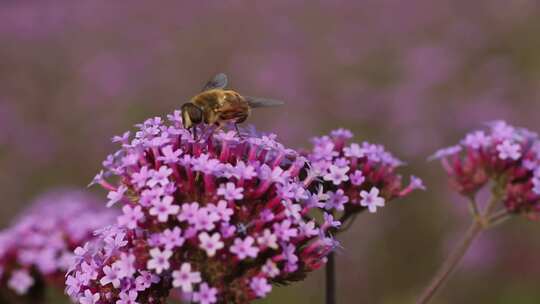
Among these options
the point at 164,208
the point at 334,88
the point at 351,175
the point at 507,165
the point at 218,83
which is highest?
the point at 334,88

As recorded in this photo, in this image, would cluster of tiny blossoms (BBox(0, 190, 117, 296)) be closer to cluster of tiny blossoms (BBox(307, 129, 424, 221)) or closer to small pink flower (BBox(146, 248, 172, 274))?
cluster of tiny blossoms (BBox(307, 129, 424, 221))

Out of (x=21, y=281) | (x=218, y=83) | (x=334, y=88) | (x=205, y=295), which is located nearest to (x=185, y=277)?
(x=205, y=295)

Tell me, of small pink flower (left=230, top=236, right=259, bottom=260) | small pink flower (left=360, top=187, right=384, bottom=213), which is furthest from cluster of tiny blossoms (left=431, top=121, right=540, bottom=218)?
small pink flower (left=230, top=236, right=259, bottom=260)

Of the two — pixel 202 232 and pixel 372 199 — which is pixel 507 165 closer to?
pixel 372 199

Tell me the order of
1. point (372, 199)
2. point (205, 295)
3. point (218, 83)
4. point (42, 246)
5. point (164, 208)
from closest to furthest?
point (205, 295), point (164, 208), point (372, 199), point (218, 83), point (42, 246)

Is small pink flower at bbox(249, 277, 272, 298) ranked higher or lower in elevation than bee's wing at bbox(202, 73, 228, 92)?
lower

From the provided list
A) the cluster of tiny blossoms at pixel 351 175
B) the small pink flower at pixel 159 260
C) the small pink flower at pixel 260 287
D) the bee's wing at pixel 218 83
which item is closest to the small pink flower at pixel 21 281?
the bee's wing at pixel 218 83

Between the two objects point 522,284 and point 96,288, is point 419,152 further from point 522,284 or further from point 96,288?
point 96,288
